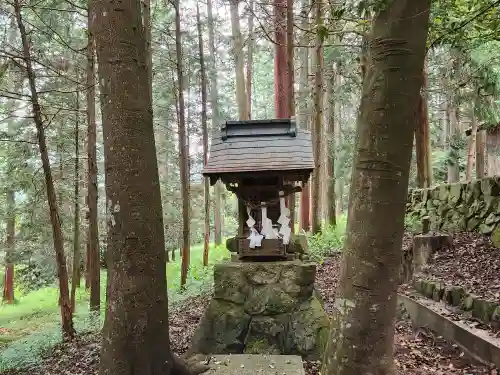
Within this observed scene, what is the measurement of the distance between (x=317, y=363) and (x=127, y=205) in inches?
151

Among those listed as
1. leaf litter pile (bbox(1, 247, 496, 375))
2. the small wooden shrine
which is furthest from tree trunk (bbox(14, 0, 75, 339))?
the small wooden shrine

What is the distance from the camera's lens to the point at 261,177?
6.53 metres

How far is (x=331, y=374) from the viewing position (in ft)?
9.46

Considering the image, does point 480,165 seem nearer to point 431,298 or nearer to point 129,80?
point 431,298

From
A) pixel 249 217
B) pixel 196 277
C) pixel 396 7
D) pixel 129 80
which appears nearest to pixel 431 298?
pixel 249 217

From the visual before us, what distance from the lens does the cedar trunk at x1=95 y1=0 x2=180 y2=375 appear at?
127 inches

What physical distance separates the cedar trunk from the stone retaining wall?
21.7 ft

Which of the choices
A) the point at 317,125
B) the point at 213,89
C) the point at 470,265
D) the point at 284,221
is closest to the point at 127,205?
the point at 284,221

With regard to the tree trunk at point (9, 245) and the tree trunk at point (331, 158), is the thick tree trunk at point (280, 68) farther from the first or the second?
the tree trunk at point (9, 245)

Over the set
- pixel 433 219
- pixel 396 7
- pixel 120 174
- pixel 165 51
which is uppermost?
pixel 165 51

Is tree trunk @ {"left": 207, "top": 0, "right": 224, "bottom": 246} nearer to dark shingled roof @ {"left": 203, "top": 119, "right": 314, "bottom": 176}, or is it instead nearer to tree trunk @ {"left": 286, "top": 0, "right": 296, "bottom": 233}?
tree trunk @ {"left": 286, "top": 0, "right": 296, "bottom": 233}

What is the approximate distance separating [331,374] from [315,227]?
35.7 ft

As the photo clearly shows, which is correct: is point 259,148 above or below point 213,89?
below

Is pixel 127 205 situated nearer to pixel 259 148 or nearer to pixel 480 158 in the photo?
pixel 259 148
